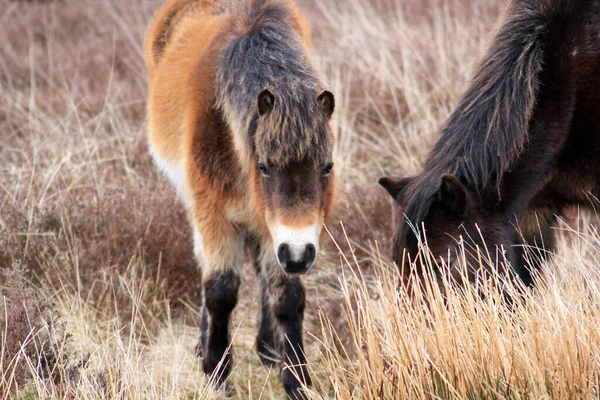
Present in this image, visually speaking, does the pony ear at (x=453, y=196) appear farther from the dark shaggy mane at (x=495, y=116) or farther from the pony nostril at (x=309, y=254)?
the pony nostril at (x=309, y=254)

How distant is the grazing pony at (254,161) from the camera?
11.1 ft

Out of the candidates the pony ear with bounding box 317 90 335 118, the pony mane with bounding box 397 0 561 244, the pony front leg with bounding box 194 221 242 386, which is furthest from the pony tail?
the pony front leg with bounding box 194 221 242 386

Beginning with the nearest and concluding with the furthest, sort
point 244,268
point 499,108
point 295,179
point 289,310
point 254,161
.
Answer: point 295,179 → point 499,108 → point 254,161 → point 289,310 → point 244,268

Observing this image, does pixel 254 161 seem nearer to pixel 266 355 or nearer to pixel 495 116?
pixel 495 116

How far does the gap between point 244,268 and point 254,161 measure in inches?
81.9

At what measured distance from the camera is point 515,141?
3.43m

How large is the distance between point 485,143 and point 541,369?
46.5 inches

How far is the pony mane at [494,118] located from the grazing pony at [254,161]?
1.62 feet

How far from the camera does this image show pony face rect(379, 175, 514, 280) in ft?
10.7

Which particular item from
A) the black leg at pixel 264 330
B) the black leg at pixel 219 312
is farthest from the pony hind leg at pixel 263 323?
the black leg at pixel 219 312

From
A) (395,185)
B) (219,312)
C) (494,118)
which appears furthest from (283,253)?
(494,118)

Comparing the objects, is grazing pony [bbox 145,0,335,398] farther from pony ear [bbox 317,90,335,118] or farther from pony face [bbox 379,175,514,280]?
pony face [bbox 379,175,514,280]

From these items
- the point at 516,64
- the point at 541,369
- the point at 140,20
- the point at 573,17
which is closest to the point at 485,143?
the point at 516,64

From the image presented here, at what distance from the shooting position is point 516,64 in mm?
3574
